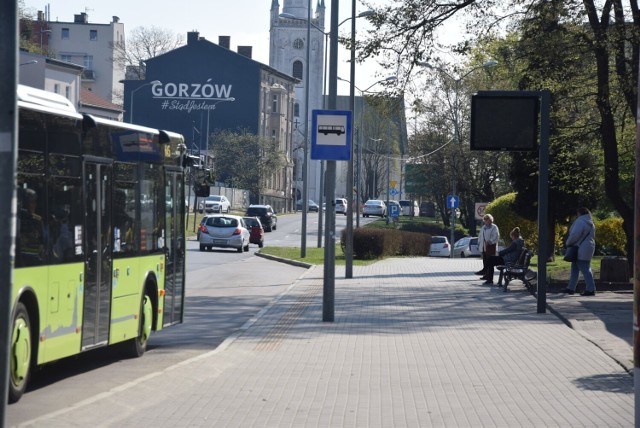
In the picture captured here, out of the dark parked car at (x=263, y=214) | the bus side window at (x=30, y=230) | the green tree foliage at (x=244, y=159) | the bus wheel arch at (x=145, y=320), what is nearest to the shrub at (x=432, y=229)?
the dark parked car at (x=263, y=214)

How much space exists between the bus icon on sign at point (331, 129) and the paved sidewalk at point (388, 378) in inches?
113

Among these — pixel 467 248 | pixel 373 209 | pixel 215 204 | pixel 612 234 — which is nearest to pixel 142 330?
pixel 612 234

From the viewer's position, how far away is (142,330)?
1408 cm

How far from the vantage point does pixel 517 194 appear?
45562 millimetres

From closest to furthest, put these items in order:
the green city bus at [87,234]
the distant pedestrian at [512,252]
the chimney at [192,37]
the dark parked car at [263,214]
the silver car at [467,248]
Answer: the green city bus at [87,234] < the distant pedestrian at [512,252] < the silver car at [467,248] < the dark parked car at [263,214] < the chimney at [192,37]

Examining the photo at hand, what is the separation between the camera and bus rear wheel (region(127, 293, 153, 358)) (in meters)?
14.0

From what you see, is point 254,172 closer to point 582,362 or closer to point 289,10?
point 289,10

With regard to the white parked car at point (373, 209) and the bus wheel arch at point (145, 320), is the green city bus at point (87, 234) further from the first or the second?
the white parked car at point (373, 209)

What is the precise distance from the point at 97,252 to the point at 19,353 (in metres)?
2.24

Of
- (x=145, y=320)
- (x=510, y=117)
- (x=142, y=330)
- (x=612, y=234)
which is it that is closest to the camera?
(x=142, y=330)

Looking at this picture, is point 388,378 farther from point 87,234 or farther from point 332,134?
point 332,134

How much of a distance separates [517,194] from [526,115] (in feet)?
84.5

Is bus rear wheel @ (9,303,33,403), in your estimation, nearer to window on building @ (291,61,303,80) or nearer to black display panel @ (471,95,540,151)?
black display panel @ (471,95,540,151)

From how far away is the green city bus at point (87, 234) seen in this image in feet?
33.6
